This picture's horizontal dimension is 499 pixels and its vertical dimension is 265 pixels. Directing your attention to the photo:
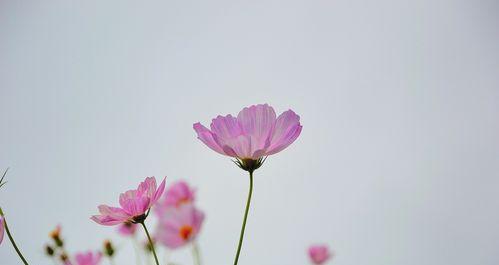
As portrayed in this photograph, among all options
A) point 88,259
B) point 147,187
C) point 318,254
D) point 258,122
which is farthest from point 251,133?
point 318,254

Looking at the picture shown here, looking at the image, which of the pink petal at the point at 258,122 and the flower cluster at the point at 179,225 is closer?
the pink petal at the point at 258,122

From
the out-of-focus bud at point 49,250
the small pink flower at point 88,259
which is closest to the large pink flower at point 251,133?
the small pink flower at point 88,259

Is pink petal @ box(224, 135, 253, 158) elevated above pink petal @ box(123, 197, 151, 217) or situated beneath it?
elevated above

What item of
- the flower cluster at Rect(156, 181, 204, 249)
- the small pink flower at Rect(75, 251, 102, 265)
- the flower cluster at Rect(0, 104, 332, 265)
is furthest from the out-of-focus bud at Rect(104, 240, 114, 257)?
the flower cluster at Rect(0, 104, 332, 265)

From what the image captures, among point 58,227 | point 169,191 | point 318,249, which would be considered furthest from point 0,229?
point 318,249

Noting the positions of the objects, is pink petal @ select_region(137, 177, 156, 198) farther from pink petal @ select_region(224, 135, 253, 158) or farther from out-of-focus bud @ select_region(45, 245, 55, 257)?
out-of-focus bud @ select_region(45, 245, 55, 257)

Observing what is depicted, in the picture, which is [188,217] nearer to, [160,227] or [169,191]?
[160,227]

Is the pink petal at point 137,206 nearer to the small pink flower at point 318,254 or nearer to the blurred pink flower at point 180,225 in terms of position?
the blurred pink flower at point 180,225
